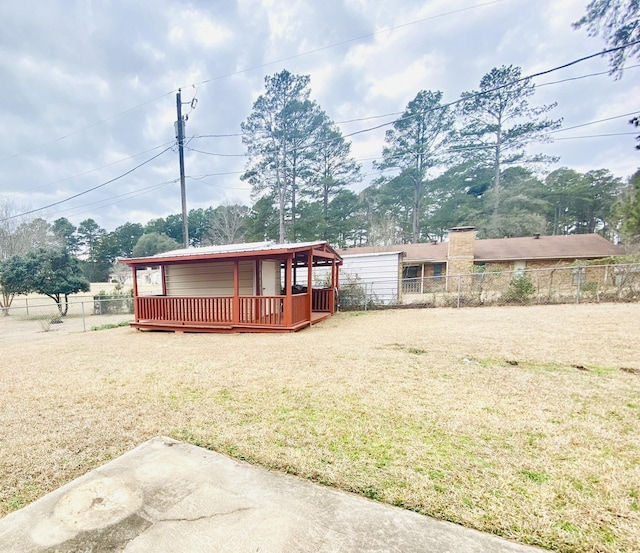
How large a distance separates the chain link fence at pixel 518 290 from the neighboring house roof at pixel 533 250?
4.18 meters

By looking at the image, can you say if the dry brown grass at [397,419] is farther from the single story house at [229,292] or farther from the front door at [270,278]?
the front door at [270,278]

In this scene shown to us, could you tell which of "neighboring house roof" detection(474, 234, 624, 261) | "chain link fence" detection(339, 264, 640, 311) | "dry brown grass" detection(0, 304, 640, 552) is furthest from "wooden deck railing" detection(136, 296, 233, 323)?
"neighboring house roof" detection(474, 234, 624, 261)

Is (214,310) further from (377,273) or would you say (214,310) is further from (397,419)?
(377,273)

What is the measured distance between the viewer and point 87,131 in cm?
1501

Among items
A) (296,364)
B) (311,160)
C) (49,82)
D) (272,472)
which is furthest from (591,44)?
(49,82)

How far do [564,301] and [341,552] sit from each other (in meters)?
12.1

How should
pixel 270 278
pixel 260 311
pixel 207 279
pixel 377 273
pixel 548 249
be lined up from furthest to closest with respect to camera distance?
1. pixel 548 249
2. pixel 377 273
3. pixel 270 278
4. pixel 207 279
5. pixel 260 311

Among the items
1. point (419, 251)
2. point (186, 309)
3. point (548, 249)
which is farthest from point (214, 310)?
point (548, 249)

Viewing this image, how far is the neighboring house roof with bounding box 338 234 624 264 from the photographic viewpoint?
55.2ft

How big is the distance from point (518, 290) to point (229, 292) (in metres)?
10.1

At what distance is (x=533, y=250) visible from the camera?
17.7 m

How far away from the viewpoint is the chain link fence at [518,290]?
966cm

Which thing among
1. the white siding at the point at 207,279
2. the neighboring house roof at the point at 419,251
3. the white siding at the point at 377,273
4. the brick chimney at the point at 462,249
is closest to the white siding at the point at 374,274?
the white siding at the point at 377,273

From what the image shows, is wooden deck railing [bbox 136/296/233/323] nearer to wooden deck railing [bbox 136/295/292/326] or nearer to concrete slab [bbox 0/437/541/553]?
wooden deck railing [bbox 136/295/292/326]
